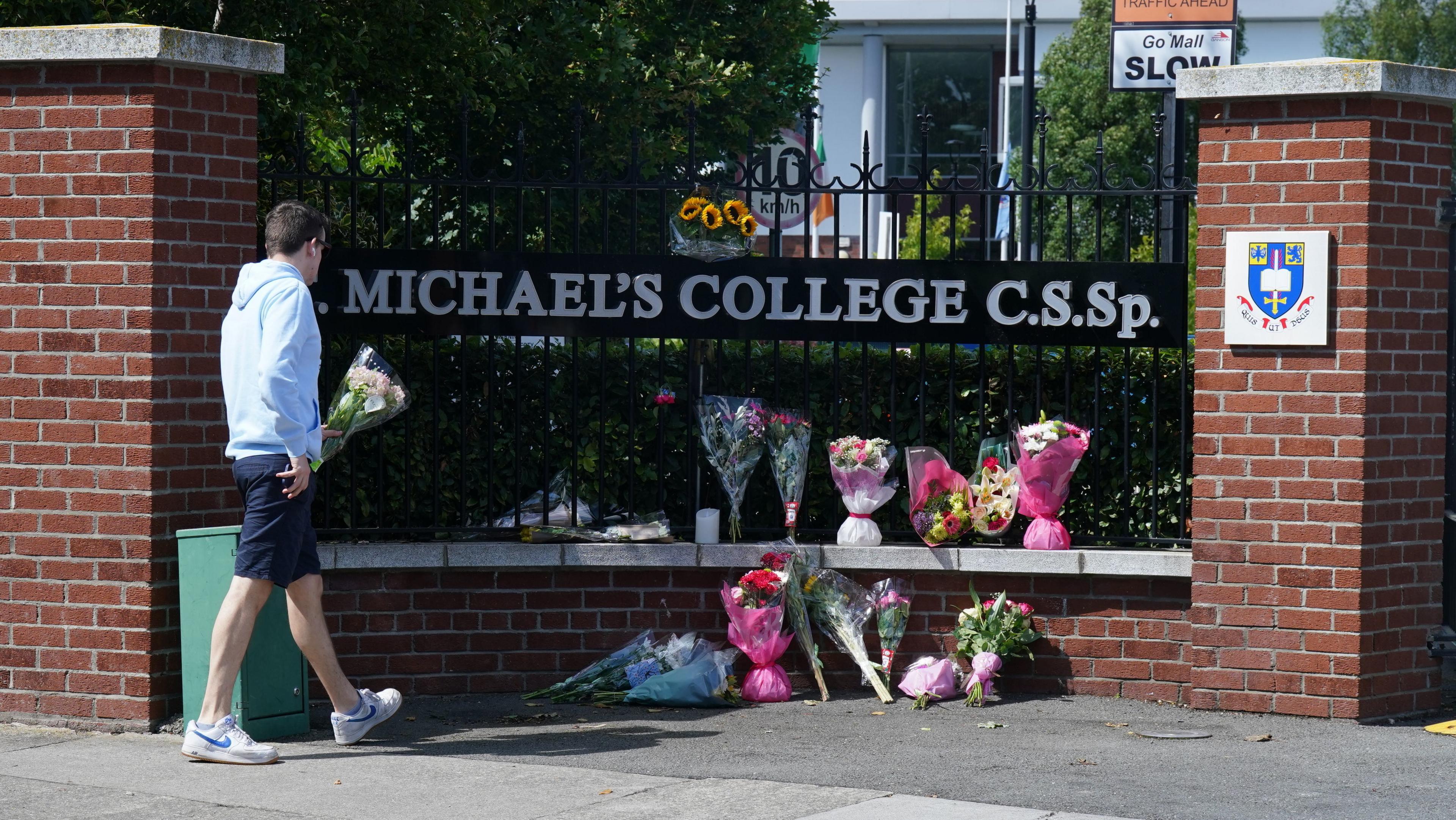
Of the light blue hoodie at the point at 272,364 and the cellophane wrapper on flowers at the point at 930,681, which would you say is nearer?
the light blue hoodie at the point at 272,364

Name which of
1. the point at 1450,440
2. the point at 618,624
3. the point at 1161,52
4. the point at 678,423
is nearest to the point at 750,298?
the point at 678,423

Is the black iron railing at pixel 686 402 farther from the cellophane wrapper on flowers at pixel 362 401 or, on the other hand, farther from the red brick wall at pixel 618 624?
the cellophane wrapper on flowers at pixel 362 401

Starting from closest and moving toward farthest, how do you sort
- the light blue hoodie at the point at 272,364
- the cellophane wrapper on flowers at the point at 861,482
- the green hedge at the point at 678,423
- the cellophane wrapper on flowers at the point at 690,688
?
1. the light blue hoodie at the point at 272,364
2. the cellophane wrapper on flowers at the point at 690,688
3. the cellophane wrapper on flowers at the point at 861,482
4. the green hedge at the point at 678,423

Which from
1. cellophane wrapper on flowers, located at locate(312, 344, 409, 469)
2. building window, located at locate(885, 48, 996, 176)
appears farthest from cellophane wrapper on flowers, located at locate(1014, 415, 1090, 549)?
building window, located at locate(885, 48, 996, 176)

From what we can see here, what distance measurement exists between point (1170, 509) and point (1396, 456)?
978mm

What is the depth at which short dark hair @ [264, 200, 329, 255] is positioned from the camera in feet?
17.6

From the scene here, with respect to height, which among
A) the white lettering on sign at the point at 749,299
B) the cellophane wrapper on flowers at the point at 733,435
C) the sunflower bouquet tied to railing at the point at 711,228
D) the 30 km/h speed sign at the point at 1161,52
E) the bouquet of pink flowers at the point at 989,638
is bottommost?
the bouquet of pink flowers at the point at 989,638

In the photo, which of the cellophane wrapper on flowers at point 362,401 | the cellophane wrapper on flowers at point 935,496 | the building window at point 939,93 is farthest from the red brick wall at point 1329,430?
the building window at point 939,93

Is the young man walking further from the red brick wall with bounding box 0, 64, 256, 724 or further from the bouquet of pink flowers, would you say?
the bouquet of pink flowers

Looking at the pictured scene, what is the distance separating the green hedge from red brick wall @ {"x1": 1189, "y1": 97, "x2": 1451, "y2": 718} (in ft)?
1.81

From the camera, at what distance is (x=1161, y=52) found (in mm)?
9172

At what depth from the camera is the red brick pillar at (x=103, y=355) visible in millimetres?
5797

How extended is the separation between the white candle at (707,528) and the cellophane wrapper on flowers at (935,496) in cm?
84

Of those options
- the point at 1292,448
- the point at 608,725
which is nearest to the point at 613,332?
the point at 608,725
